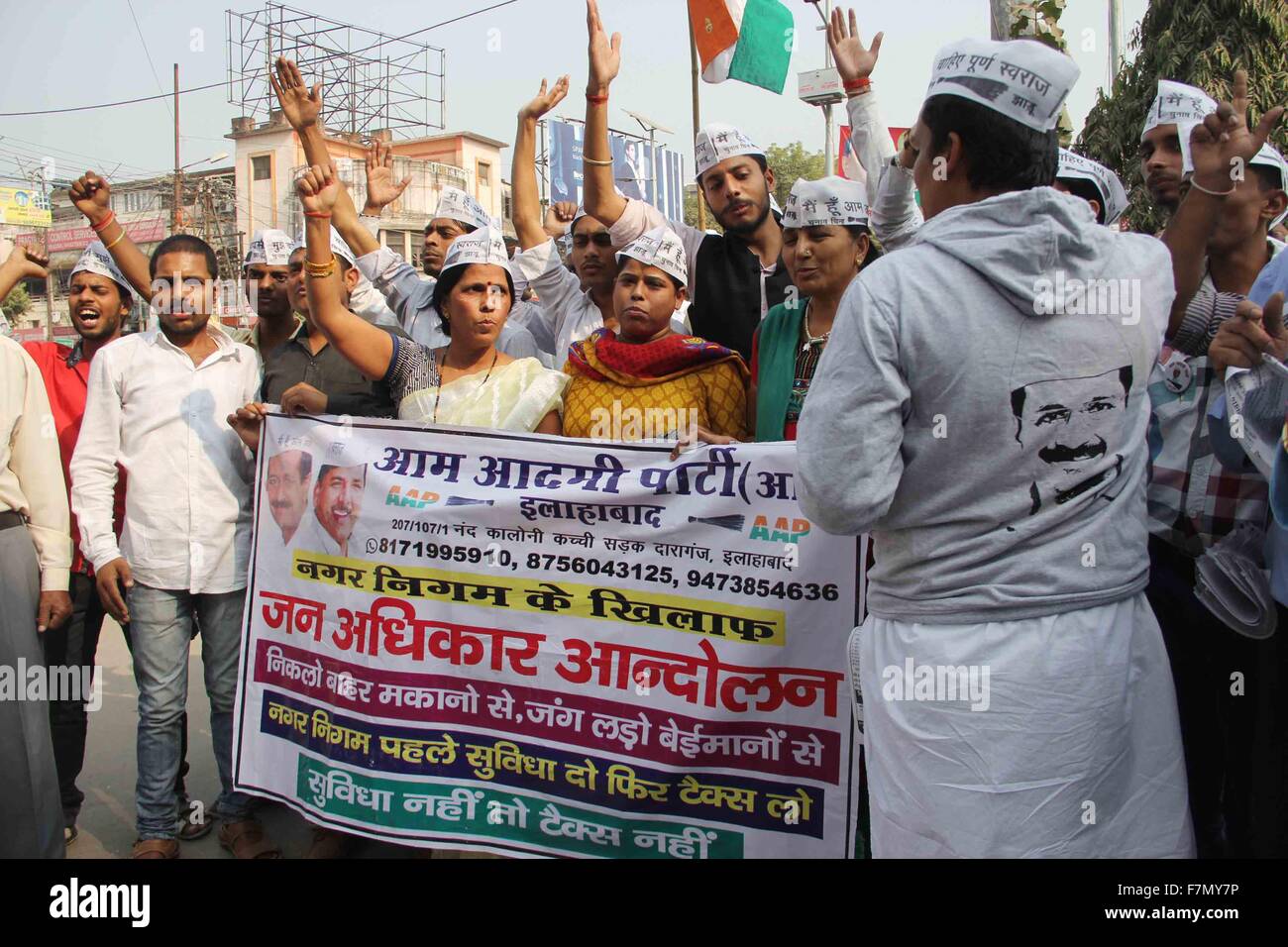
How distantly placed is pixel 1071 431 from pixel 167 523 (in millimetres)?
3286

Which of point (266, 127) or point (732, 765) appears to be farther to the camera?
point (266, 127)

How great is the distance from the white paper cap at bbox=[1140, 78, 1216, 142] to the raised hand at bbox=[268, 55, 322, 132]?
307cm

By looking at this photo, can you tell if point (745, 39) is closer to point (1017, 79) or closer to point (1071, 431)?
point (1017, 79)

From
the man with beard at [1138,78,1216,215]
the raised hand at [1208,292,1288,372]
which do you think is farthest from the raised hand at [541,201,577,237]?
the raised hand at [1208,292,1288,372]

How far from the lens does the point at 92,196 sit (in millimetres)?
4367

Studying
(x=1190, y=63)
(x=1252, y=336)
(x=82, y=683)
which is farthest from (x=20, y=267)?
(x=1190, y=63)

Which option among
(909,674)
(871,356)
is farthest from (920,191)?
(909,674)

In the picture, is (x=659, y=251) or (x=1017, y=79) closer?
(x=1017, y=79)

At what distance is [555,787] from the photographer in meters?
A: 3.14

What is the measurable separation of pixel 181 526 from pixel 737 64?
3.24 metres

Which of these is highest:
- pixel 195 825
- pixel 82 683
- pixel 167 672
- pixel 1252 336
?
pixel 1252 336

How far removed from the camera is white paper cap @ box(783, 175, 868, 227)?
11.0ft

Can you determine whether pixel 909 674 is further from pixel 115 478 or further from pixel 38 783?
pixel 115 478

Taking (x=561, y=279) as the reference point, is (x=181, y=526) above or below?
below
